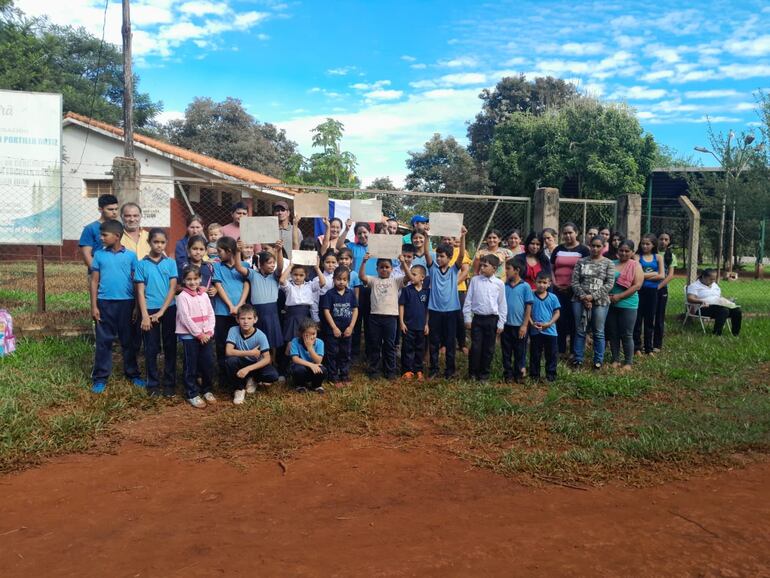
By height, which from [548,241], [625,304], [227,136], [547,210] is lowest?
[625,304]

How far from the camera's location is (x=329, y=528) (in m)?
3.41

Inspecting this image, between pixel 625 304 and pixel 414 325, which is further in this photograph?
pixel 625 304

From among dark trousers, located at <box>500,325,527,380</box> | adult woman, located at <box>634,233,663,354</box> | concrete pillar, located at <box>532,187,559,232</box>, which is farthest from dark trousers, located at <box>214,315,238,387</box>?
adult woman, located at <box>634,233,663,354</box>

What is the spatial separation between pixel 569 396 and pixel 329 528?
134 inches

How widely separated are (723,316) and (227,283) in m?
7.28

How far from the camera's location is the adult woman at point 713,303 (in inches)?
358

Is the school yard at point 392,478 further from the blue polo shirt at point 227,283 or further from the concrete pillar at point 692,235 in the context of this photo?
the concrete pillar at point 692,235

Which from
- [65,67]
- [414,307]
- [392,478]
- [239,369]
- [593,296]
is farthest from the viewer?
[65,67]

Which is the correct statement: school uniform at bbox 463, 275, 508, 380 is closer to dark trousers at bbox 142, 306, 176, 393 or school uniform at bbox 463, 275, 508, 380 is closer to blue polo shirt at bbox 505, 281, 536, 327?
blue polo shirt at bbox 505, 281, 536, 327

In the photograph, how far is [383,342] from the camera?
6707 millimetres

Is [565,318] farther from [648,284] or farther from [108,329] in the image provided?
[108,329]

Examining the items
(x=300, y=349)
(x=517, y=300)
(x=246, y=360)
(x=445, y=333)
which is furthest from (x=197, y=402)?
(x=517, y=300)

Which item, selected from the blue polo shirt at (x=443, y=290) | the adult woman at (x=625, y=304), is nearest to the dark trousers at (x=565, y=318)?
the adult woman at (x=625, y=304)

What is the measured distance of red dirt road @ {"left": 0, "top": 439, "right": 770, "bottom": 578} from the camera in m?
3.03
